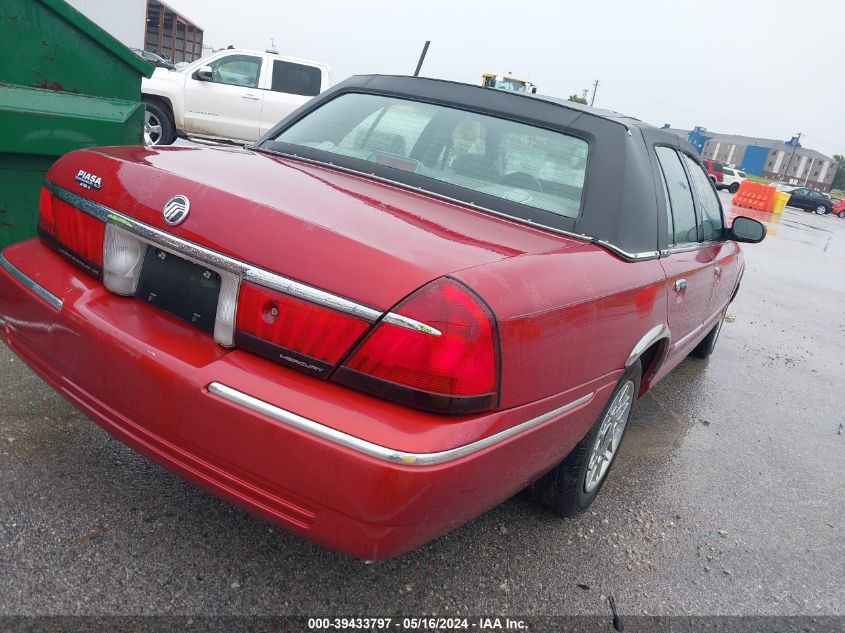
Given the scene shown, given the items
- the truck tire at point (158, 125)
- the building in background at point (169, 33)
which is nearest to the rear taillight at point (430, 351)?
the truck tire at point (158, 125)

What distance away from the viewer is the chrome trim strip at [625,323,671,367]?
260cm

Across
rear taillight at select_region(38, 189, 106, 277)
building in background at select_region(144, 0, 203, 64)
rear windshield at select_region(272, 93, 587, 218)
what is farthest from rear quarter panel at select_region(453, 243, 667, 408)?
building in background at select_region(144, 0, 203, 64)

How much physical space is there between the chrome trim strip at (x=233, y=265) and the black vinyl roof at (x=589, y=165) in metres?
0.97

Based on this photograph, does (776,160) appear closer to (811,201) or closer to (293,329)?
(811,201)

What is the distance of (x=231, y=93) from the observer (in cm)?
1159

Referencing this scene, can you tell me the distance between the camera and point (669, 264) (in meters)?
2.97

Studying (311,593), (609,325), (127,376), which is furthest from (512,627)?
(127,376)

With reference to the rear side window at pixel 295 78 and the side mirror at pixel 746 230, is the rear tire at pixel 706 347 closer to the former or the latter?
the side mirror at pixel 746 230

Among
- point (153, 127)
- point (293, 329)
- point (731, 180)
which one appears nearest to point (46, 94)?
point (293, 329)

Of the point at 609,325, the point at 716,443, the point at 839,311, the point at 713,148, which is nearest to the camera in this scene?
the point at 609,325

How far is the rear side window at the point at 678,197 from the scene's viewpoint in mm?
3180

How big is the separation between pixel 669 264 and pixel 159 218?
6.57 feet

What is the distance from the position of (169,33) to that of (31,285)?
171 feet

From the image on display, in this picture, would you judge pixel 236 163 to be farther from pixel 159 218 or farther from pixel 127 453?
pixel 127 453
